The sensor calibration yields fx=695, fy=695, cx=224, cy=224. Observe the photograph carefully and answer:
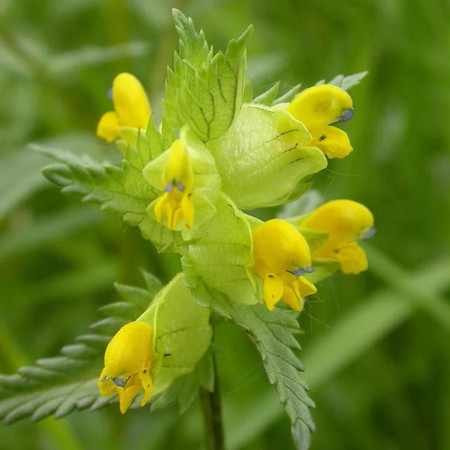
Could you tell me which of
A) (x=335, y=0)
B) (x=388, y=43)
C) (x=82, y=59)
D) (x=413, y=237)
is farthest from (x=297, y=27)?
(x=82, y=59)

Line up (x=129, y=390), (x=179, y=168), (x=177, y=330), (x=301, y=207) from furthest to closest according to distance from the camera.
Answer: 1. (x=301, y=207)
2. (x=177, y=330)
3. (x=129, y=390)
4. (x=179, y=168)

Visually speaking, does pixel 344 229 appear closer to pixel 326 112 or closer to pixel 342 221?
pixel 342 221

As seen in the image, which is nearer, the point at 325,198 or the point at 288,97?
the point at 288,97

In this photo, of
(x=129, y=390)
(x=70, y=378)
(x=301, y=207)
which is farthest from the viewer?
(x=301, y=207)

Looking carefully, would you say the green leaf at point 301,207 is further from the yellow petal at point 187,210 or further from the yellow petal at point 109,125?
the yellow petal at point 187,210

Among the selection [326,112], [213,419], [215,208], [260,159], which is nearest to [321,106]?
[326,112]

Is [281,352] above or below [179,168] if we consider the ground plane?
below
